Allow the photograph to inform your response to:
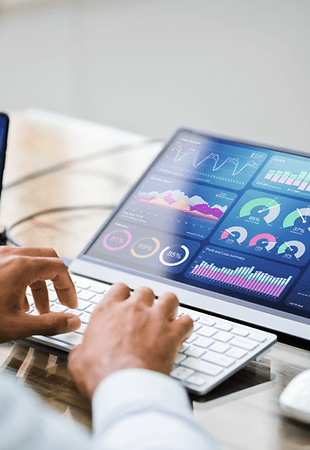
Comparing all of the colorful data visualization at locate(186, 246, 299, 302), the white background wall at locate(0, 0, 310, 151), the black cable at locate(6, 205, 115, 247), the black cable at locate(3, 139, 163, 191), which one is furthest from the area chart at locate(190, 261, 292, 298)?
the white background wall at locate(0, 0, 310, 151)

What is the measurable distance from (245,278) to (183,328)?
177 millimetres

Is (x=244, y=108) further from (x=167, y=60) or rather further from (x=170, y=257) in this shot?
(x=170, y=257)

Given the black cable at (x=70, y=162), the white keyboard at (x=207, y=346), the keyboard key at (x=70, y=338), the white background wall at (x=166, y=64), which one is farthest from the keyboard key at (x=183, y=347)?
the white background wall at (x=166, y=64)

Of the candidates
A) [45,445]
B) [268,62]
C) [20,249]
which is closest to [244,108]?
[268,62]

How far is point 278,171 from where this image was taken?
2.69 feet

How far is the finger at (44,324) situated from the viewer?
2.02 feet

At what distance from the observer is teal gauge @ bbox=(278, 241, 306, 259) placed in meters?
0.73

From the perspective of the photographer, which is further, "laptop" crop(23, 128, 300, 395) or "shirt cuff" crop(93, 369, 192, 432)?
"laptop" crop(23, 128, 300, 395)

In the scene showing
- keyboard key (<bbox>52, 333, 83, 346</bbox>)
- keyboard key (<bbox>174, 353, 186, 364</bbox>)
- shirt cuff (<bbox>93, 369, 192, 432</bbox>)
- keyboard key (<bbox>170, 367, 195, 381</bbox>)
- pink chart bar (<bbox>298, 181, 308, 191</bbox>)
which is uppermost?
shirt cuff (<bbox>93, 369, 192, 432</bbox>)

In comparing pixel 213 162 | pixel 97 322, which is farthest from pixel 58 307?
pixel 213 162

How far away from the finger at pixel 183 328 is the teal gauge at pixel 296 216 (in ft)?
0.82

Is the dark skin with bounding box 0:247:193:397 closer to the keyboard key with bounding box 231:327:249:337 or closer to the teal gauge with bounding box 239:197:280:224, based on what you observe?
the keyboard key with bounding box 231:327:249:337

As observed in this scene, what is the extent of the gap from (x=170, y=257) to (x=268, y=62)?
66.1 inches

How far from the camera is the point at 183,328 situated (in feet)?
1.92
